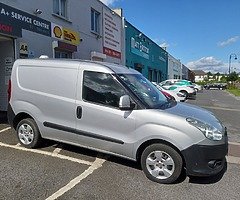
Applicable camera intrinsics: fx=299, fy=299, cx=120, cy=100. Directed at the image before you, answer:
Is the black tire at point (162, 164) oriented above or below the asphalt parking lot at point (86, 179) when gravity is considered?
above

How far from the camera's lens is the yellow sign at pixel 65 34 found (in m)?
12.6

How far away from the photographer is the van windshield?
5199 mm

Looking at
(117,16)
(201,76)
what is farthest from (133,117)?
(201,76)

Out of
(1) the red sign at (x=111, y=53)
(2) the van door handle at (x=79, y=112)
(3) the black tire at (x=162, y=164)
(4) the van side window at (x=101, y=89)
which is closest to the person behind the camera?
(3) the black tire at (x=162, y=164)

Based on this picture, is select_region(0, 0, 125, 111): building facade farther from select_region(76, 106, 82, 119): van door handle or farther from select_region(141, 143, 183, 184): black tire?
select_region(141, 143, 183, 184): black tire

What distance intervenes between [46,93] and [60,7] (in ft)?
28.7

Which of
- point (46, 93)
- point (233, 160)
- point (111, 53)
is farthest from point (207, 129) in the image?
point (111, 53)

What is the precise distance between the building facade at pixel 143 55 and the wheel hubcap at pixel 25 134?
17.9m

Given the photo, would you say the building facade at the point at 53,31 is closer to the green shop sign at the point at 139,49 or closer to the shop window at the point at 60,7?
the shop window at the point at 60,7

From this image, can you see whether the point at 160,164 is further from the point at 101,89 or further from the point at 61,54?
the point at 61,54

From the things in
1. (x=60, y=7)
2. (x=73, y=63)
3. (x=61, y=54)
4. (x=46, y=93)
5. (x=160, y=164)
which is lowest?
(x=160, y=164)

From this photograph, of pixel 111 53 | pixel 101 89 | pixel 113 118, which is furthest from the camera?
pixel 111 53

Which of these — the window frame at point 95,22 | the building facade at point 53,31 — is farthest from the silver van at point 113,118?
the window frame at point 95,22

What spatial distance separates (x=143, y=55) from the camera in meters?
30.0
